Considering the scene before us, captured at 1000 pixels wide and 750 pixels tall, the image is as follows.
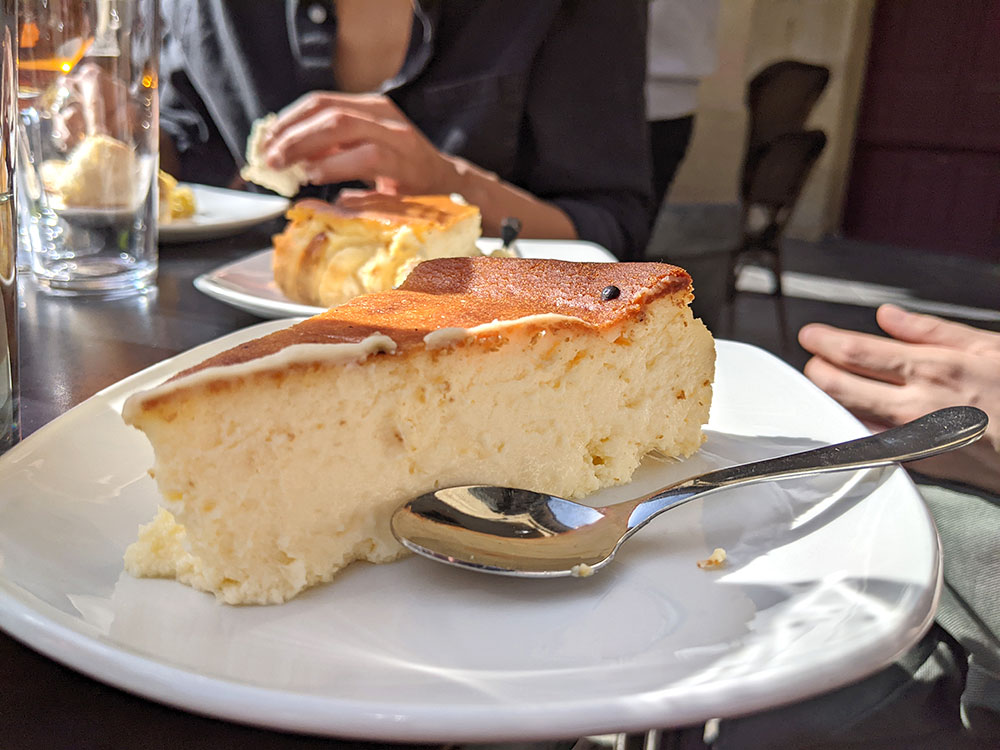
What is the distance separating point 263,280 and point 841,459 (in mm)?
1021

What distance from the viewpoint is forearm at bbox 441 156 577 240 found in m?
2.02

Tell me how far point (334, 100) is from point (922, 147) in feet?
21.9

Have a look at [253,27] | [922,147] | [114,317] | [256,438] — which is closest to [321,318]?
[256,438]

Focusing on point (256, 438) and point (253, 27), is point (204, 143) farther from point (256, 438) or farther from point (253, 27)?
point (256, 438)

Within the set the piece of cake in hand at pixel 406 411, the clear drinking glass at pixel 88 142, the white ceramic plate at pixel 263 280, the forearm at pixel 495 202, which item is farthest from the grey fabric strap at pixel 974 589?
the forearm at pixel 495 202

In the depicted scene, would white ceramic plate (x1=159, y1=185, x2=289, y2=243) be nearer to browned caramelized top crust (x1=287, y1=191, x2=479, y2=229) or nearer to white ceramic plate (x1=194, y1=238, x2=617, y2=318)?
white ceramic plate (x1=194, y1=238, x2=617, y2=318)

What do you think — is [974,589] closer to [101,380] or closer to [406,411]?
[406,411]

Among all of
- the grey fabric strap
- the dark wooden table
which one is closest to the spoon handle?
the grey fabric strap

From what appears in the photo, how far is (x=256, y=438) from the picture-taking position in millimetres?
625

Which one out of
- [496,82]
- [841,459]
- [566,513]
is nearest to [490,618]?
[566,513]

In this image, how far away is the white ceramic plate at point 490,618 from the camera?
0.42 m

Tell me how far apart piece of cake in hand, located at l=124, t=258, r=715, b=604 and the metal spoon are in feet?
0.13

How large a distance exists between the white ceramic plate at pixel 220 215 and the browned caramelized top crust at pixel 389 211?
28 cm

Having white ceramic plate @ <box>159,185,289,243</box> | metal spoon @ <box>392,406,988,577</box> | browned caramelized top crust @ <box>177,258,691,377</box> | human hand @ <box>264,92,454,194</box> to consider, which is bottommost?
metal spoon @ <box>392,406,988,577</box>
